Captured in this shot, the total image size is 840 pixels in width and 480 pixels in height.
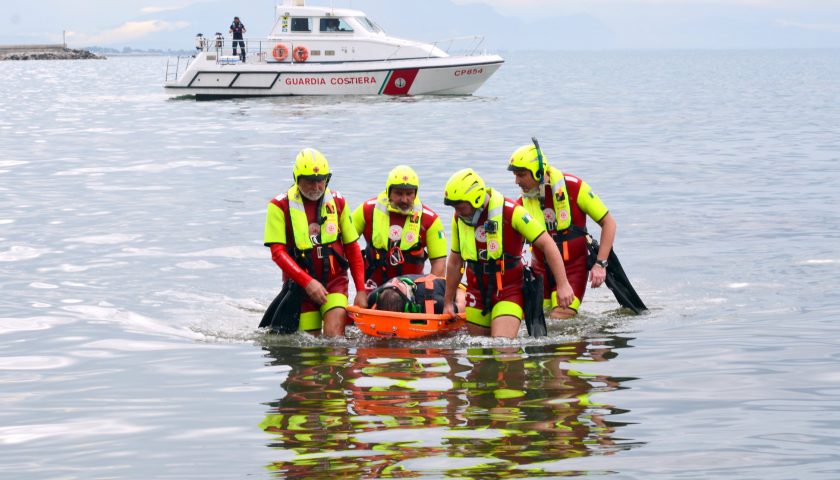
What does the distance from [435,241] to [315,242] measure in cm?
125

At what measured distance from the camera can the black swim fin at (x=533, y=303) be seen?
1055cm

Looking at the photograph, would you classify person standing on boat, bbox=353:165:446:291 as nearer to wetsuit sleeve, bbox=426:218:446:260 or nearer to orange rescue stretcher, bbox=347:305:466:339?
wetsuit sleeve, bbox=426:218:446:260

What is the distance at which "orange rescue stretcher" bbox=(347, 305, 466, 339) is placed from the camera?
1055cm

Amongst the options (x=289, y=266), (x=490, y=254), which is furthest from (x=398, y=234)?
(x=490, y=254)

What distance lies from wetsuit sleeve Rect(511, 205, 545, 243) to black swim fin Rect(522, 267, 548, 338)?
1.86 feet

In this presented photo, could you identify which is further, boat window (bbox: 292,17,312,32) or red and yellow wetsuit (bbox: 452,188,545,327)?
boat window (bbox: 292,17,312,32)

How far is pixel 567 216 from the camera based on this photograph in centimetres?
1148

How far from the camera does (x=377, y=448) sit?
7453mm

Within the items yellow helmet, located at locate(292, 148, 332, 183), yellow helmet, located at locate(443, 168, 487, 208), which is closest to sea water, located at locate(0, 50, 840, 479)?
yellow helmet, located at locate(443, 168, 487, 208)

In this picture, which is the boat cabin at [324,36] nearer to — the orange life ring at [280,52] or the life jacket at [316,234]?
the orange life ring at [280,52]

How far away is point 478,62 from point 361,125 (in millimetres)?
10620

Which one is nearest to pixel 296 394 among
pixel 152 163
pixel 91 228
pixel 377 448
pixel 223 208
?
pixel 377 448

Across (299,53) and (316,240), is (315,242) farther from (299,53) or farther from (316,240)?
(299,53)

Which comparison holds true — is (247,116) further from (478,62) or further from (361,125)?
(478,62)
